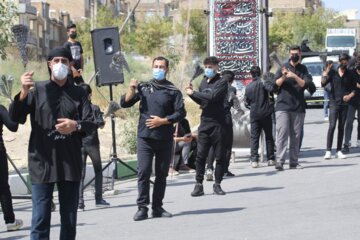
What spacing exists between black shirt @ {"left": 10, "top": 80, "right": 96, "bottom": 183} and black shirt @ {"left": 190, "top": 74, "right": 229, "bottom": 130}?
504cm

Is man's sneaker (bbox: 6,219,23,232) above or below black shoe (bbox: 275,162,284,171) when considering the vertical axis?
above

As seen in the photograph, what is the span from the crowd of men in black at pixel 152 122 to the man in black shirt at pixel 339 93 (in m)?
0.02

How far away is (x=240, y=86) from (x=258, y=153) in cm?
172

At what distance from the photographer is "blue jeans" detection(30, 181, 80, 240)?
25.5 feet

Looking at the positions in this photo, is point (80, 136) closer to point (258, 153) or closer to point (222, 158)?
Result: point (222, 158)

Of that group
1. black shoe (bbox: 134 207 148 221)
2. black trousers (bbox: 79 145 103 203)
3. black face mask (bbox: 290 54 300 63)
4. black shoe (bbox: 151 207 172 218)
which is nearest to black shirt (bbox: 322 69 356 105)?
black face mask (bbox: 290 54 300 63)

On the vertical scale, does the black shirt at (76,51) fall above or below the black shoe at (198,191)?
above

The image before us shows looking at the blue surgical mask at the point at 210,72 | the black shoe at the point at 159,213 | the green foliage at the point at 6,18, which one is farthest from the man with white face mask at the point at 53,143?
the green foliage at the point at 6,18

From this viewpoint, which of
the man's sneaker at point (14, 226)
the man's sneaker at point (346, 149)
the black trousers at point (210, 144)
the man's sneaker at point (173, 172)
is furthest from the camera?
the man's sneaker at point (346, 149)

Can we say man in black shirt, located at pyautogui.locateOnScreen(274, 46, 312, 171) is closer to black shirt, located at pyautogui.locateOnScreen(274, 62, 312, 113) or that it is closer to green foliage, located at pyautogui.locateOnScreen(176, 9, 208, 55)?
black shirt, located at pyautogui.locateOnScreen(274, 62, 312, 113)

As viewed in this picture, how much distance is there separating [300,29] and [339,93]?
58.8m

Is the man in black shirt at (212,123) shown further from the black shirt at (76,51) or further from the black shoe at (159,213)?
the black shirt at (76,51)

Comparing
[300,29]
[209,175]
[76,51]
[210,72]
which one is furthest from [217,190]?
[300,29]

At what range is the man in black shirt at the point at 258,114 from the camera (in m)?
17.0
